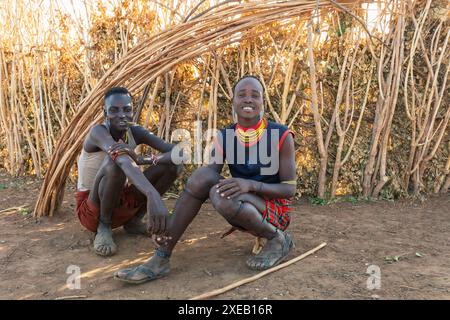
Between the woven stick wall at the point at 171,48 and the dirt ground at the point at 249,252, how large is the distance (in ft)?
1.90

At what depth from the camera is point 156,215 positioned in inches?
87.7

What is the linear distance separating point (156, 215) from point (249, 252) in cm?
71

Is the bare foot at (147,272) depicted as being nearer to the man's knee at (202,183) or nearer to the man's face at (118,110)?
the man's knee at (202,183)

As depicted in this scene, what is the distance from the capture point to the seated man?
8.36 feet

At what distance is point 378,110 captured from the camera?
3.66m

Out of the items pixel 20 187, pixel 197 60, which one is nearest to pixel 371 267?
pixel 197 60

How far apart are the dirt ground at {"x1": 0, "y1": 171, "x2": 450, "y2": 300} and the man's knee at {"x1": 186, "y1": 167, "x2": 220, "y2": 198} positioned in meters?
0.45

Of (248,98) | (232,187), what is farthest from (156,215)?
(248,98)

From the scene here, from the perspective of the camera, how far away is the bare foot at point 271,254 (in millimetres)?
2326

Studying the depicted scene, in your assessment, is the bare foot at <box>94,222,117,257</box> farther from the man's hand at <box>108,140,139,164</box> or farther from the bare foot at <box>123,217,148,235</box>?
the man's hand at <box>108,140,139,164</box>

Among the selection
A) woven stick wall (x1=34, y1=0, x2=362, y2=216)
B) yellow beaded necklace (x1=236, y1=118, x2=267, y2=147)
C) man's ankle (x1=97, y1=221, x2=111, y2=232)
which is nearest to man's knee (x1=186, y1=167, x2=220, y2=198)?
yellow beaded necklace (x1=236, y1=118, x2=267, y2=147)

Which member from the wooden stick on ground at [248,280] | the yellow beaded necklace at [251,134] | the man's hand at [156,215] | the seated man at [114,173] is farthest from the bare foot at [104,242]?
the yellow beaded necklace at [251,134]

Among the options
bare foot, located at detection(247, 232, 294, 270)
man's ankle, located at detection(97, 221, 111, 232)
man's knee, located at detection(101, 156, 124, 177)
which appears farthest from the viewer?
man's ankle, located at detection(97, 221, 111, 232)

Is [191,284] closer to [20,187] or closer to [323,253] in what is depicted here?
[323,253]
